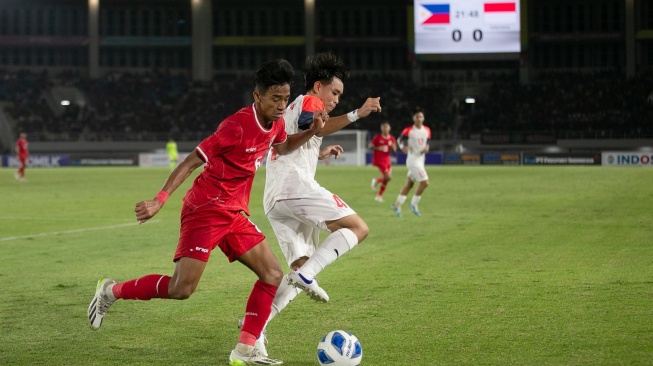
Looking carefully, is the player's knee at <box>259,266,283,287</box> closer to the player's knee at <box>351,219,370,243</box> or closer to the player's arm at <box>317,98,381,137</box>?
the player's knee at <box>351,219,370,243</box>

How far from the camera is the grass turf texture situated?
22.1 ft

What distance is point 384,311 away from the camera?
840 centimetres

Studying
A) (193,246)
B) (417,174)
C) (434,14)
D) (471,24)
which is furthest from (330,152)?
(434,14)

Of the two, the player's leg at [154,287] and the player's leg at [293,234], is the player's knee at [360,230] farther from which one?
the player's leg at [154,287]

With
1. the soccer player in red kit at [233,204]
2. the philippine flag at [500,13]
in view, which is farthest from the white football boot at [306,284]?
the philippine flag at [500,13]

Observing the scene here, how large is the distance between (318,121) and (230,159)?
0.93 meters

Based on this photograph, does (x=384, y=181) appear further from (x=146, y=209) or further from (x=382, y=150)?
(x=146, y=209)

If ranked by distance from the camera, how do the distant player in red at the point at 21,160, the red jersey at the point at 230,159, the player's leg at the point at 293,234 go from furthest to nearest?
1. the distant player in red at the point at 21,160
2. the player's leg at the point at 293,234
3. the red jersey at the point at 230,159

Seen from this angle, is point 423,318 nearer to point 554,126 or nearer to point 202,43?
point 554,126

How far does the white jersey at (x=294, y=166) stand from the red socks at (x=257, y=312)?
1.03 m

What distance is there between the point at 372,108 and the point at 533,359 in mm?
2292

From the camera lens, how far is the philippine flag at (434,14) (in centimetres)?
4744

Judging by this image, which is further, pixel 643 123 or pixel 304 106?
pixel 643 123

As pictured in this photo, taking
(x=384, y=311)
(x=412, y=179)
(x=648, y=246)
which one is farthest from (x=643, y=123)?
(x=384, y=311)
